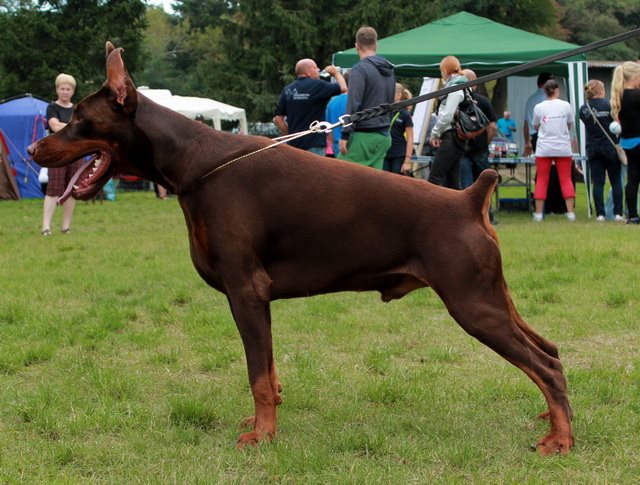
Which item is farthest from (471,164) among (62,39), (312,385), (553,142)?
(62,39)

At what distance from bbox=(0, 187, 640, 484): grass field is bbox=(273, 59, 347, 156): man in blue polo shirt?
2.42 m

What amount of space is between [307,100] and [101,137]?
20.0 ft

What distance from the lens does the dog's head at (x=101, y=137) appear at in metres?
3.66

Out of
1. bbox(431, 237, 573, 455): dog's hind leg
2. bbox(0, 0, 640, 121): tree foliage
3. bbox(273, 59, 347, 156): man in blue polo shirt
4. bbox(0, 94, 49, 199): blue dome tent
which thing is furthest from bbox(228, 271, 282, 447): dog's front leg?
bbox(0, 0, 640, 121): tree foliage

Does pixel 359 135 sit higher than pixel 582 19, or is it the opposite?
pixel 582 19

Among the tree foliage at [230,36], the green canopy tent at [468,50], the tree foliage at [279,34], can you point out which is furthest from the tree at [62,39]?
the green canopy tent at [468,50]

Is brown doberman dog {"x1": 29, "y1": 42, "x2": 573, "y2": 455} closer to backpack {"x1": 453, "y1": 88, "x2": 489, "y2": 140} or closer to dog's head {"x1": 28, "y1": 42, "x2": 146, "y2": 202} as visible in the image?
dog's head {"x1": 28, "y1": 42, "x2": 146, "y2": 202}

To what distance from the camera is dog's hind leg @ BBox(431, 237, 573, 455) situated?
3.52 metres

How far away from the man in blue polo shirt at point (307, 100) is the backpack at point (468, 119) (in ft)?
5.65

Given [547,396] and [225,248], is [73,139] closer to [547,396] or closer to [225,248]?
[225,248]

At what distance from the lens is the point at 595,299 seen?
6703 millimetres

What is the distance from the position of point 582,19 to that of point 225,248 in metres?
55.0

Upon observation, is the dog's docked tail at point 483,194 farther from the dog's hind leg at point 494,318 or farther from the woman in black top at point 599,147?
the woman in black top at point 599,147

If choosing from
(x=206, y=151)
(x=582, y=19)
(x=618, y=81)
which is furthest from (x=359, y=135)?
(x=582, y=19)
